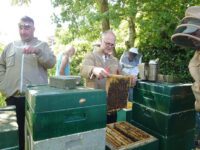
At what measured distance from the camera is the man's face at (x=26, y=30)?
290cm

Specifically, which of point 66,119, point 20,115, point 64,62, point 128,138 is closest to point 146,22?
point 64,62

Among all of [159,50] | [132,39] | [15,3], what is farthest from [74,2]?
[159,50]

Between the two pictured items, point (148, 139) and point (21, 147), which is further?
point (21, 147)

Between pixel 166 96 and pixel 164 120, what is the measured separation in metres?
0.25

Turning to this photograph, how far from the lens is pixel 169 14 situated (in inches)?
283

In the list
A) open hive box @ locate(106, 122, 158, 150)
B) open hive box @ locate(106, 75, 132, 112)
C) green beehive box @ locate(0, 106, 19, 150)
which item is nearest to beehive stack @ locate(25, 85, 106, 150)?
green beehive box @ locate(0, 106, 19, 150)

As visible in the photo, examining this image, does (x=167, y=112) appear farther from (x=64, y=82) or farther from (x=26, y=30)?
(x=26, y=30)

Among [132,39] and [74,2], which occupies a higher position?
[74,2]

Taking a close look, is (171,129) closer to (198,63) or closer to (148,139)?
(148,139)

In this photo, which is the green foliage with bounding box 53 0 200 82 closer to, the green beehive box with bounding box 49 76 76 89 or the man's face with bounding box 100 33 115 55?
the man's face with bounding box 100 33 115 55

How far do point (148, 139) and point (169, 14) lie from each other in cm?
545

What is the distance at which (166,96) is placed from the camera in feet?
8.24

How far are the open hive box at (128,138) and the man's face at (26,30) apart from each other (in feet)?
4.67

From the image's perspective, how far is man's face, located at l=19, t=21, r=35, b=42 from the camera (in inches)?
114
